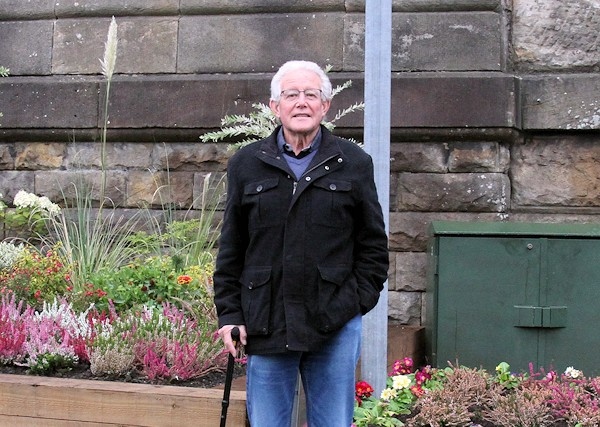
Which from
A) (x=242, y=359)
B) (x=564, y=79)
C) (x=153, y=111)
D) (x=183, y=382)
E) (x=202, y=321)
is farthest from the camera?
(x=153, y=111)

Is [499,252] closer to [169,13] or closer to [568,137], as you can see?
[568,137]

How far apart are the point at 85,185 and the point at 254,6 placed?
2040mm

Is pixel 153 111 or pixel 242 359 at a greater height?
pixel 153 111

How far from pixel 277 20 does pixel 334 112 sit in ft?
3.00

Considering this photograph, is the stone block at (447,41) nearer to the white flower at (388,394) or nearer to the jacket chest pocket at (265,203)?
the white flower at (388,394)

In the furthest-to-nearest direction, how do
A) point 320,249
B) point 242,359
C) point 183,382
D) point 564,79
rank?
point 564,79
point 242,359
point 183,382
point 320,249

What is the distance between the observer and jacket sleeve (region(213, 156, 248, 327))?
11.6 feet

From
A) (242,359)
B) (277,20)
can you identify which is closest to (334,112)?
(277,20)

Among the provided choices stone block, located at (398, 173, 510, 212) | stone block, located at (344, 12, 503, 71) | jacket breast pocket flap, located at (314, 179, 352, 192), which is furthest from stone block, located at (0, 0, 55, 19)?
jacket breast pocket flap, located at (314, 179, 352, 192)

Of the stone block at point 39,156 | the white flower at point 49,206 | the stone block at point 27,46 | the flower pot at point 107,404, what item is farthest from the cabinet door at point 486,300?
the stone block at point 27,46

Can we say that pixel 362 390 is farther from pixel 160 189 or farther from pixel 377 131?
pixel 160 189

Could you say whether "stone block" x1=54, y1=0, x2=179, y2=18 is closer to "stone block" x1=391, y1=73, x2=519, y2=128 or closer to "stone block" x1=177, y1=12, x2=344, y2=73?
"stone block" x1=177, y1=12, x2=344, y2=73

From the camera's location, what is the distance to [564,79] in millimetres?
7297

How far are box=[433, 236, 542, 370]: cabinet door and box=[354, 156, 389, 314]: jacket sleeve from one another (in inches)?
97.6
